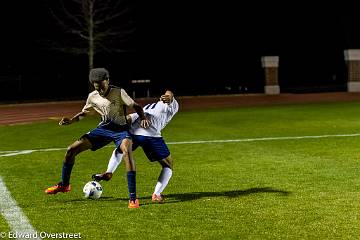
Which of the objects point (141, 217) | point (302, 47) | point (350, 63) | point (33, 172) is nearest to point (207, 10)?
point (302, 47)

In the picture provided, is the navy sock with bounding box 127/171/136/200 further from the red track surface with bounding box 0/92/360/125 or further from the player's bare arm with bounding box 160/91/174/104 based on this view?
the red track surface with bounding box 0/92/360/125

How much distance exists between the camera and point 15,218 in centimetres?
876

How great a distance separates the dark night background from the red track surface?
407 cm

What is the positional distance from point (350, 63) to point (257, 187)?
30.3 metres

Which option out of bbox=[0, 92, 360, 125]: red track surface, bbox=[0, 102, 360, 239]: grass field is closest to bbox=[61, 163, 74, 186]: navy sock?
bbox=[0, 102, 360, 239]: grass field

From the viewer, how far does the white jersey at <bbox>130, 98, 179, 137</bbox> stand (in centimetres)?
991

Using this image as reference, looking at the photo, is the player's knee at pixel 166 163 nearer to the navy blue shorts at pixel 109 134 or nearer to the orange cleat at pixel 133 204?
the navy blue shorts at pixel 109 134

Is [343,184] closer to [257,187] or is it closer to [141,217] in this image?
[257,187]

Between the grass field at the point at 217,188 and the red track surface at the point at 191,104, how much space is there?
8403 mm

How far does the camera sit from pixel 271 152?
15.2 meters

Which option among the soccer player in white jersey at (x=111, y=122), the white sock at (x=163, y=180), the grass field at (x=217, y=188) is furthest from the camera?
the white sock at (x=163, y=180)

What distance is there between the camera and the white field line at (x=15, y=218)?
7.91 metres

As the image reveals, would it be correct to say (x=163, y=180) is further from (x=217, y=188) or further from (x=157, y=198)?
(x=217, y=188)

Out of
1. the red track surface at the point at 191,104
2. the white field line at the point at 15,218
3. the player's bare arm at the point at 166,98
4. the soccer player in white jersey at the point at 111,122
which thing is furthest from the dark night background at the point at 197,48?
the player's bare arm at the point at 166,98
